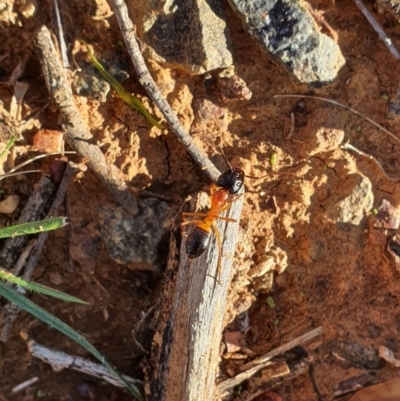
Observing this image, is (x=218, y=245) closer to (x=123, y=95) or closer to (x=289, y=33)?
(x=123, y=95)

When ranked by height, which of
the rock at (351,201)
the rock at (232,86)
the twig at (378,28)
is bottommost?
the rock at (351,201)

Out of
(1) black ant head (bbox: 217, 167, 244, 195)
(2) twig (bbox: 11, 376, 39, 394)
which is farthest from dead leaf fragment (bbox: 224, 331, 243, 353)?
(2) twig (bbox: 11, 376, 39, 394)

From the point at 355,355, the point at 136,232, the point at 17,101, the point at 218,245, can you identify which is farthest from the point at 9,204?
the point at 355,355

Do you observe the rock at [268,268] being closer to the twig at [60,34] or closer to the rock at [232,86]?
the rock at [232,86]

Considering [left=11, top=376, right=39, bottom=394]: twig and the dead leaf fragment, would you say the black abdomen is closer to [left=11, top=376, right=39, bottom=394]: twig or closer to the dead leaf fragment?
the dead leaf fragment

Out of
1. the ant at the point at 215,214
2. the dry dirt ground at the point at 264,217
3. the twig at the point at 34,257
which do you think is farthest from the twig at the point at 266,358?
the twig at the point at 34,257
